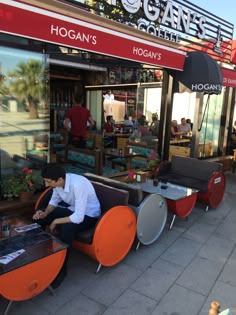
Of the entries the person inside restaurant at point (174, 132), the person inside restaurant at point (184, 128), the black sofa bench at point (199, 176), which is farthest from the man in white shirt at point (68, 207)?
the person inside restaurant at point (184, 128)

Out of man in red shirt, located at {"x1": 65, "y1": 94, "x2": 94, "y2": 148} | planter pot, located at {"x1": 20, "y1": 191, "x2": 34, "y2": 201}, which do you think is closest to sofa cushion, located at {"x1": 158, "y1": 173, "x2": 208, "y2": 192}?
man in red shirt, located at {"x1": 65, "y1": 94, "x2": 94, "y2": 148}

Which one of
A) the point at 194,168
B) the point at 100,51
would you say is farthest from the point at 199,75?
the point at 100,51

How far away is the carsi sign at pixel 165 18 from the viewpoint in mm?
4941

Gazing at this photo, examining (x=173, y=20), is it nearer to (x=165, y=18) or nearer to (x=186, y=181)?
(x=165, y=18)

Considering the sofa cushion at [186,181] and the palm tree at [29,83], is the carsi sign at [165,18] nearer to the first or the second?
the palm tree at [29,83]

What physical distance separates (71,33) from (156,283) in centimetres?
294

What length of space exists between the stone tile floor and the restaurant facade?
188 centimetres

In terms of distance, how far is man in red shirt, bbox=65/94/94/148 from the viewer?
222 inches

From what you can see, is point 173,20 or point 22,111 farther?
point 173,20

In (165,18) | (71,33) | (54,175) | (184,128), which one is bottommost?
(54,175)

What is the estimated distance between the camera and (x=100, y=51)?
138 inches

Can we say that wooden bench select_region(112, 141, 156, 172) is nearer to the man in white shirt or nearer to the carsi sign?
the carsi sign

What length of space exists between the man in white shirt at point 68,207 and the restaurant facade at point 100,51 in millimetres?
1107

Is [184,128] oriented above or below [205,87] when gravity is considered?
below
